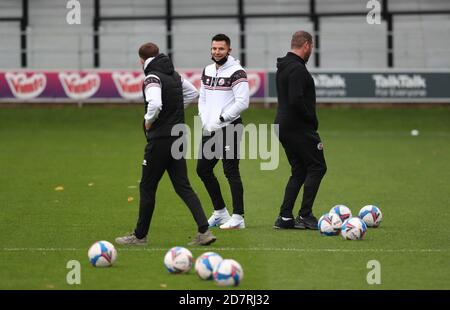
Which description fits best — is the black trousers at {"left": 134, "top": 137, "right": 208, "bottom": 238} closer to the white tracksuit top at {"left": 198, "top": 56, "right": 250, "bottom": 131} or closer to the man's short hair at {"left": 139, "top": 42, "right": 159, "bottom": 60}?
the man's short hair at {"left": 139, "top": 42, "right": 159, "bottom": 60}

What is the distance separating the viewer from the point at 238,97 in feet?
42.5

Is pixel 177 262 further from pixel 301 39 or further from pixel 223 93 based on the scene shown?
pixel 301 39

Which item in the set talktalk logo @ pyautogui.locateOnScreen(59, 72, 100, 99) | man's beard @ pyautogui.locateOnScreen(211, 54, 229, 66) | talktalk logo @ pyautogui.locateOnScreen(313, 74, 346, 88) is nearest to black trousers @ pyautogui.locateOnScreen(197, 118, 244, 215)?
man's beard @ pyautogui.locateOnScreen(211, 54, 229, 66)

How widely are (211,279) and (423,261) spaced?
2.34m

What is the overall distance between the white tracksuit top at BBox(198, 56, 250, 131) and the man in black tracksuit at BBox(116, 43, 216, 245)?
1197 millimetres

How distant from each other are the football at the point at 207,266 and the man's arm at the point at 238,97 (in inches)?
127

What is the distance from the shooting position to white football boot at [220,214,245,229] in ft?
43.7

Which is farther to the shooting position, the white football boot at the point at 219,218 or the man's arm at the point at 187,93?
the white football boot at the point at 219,218

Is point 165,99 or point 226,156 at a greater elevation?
point 165,99

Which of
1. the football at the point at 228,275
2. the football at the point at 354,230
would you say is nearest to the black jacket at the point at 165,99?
the football at the point at 354,230

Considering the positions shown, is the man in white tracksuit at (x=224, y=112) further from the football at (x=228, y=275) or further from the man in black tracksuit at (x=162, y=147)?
the football at (x=228, y=275)

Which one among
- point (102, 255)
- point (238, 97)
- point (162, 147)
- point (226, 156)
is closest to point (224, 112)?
point (238, 97)

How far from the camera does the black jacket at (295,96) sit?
12.8 metres

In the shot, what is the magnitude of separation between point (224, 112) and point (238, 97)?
0.25 meters
